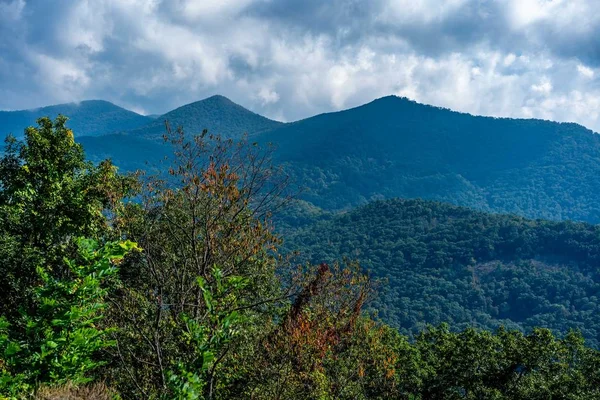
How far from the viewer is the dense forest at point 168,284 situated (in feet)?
15.3

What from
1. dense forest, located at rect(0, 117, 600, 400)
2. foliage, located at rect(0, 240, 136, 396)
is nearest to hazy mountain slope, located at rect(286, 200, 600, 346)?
dense forest, located at rect(0, 117, 600, 400)

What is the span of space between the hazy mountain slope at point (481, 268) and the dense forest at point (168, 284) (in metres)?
102

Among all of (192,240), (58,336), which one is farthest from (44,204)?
(58,336)

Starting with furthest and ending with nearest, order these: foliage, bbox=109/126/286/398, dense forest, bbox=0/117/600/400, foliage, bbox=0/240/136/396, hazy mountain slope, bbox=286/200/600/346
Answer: hazy mountain slope, bbox=286/200/600/346 < foliage, bbox=109/126/286/398 < dense forest, bbox=0/117/600/400 < foliage, bbox=0/240/136/396

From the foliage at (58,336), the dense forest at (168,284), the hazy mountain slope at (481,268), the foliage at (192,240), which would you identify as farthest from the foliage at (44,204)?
the hazy mountain slope at (481,268)

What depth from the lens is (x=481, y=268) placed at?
16812cm

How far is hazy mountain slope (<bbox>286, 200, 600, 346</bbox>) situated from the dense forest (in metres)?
102

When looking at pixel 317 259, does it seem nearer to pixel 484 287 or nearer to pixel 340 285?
pixel 484 287

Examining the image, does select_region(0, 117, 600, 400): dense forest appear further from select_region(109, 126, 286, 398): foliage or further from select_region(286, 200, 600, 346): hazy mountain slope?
select_region(286, 200, 600, 346): hazy mountain slope

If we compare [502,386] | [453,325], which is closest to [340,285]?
[502,386]

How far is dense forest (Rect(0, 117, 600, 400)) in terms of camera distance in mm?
4676

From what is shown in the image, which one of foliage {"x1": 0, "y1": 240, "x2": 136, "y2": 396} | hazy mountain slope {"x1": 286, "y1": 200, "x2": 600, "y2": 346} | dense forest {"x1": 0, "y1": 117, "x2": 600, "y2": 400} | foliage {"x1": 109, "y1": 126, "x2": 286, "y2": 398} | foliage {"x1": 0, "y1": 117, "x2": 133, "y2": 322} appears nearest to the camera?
foliage {"x1": 0, "y1": 240, "x2": 136, "y2": 396}

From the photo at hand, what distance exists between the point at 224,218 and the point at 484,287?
6276 inches

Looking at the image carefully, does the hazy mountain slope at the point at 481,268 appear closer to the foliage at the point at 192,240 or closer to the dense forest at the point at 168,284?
the dense forest at the point at 168,284
